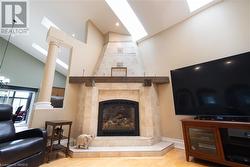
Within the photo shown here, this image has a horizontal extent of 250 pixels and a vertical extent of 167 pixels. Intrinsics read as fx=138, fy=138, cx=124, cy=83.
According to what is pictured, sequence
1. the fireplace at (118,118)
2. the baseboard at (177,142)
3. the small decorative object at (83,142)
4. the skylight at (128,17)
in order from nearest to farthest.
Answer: the small decorative object at (83,142)
the baseboard at (177,142)
the fireplace at (118,118)
the skylight at (128,17)

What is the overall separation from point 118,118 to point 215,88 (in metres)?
2.13

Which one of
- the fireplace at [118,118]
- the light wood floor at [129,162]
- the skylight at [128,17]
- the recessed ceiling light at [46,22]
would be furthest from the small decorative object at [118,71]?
the recessed ceiling light at [46,22]

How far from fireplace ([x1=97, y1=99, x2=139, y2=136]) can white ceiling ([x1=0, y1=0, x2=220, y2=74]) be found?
A: 7.14 feet

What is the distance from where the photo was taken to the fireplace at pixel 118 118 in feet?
10.6

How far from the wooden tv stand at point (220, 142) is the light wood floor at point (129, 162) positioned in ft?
0.57

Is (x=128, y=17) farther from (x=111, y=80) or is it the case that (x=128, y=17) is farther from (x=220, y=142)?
(x=220, y=142)

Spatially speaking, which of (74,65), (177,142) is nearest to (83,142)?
(74,65)

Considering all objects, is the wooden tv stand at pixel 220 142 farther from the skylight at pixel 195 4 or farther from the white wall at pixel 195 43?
the skylight at pixel 195 4

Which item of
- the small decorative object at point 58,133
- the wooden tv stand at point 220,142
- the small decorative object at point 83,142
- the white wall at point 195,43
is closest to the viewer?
the wooden tv stand at point 220,142

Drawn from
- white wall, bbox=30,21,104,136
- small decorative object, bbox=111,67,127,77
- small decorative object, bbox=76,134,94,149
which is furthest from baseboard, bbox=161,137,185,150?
white wall, bbox=30,21,104,136

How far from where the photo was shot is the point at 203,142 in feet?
7.38

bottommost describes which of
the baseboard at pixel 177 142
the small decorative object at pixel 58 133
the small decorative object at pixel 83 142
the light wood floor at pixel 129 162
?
the light wood floor at pixel 129 162

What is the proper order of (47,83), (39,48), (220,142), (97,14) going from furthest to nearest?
(39,48), (97,14), (47,83), (220,142)

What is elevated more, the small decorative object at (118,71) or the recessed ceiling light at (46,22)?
the recessed ceiling light at (46,22)
